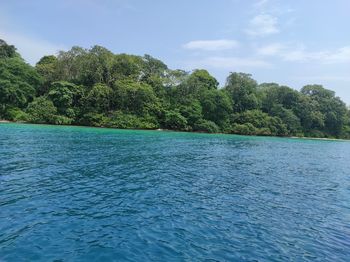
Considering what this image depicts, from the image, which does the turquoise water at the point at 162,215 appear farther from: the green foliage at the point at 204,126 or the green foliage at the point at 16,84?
the green foliage at the point at 204,126

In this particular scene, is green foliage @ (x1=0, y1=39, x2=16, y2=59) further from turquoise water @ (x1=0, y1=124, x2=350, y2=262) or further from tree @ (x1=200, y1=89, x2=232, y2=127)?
turquoise water @ (x1=0, y1=124, x2=350, y2=262)

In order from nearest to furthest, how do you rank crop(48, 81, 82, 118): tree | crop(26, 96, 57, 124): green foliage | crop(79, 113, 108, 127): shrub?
crop(26, 96, 57, 124): green foliage
crop(48, 81, 82, 118): tree
crop(79, 113, 108, 127): shrub

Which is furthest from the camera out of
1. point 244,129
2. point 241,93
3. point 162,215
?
point 241,93

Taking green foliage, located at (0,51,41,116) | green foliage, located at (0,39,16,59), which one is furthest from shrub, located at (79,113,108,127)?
green foliage, located at (0,39,16,59)

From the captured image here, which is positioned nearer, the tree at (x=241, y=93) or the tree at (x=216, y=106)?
the tree at (x=216, y=106)

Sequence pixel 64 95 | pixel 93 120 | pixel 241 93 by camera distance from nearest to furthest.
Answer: pixel 64 95
pixel 93 120
pixel 241 93

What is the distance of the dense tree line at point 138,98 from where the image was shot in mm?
68438

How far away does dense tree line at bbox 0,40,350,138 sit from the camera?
225ft

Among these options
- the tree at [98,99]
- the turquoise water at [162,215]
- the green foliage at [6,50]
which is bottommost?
Result: the turquoise water at [162,215]

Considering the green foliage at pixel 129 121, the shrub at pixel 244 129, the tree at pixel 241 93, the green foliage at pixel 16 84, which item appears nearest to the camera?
the green foliage at pixel 16 84

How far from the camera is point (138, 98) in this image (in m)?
74.9

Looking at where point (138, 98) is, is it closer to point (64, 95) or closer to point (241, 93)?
point (64, 95)

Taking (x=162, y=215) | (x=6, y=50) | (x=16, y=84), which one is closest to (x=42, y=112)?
(x=16, y=84)

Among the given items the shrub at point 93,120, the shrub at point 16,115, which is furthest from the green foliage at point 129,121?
the shrub at point 16,115
